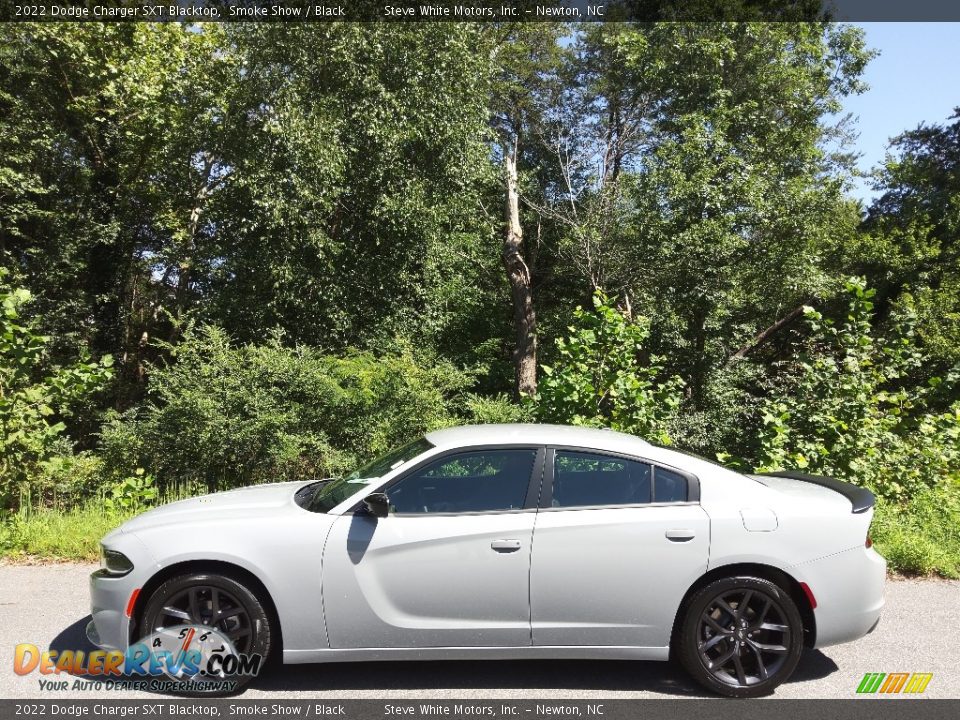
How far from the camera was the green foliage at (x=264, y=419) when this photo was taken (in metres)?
9.47

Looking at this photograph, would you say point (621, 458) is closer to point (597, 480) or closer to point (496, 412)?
point (597, 480)

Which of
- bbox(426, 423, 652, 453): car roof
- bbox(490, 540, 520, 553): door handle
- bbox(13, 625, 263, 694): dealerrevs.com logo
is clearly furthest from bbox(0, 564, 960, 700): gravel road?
bbox(426, 423, 652, 453): car roof

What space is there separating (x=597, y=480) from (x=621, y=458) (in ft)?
0.65

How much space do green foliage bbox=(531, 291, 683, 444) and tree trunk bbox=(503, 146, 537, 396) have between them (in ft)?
37.9

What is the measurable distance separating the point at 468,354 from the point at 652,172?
651 centimetres

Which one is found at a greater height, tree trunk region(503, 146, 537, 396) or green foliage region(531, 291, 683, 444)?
tree trunk region(503, 146, 537, 396)

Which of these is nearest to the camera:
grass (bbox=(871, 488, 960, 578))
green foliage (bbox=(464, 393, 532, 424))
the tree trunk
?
grass (bbox=(871, 488, 960, 578))

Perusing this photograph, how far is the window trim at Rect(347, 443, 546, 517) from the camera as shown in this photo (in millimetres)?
4348

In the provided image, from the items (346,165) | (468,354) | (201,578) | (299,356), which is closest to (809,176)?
(468,354)

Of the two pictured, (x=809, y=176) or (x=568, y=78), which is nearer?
(x=809, y=176)

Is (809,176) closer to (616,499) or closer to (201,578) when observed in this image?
(616,499)

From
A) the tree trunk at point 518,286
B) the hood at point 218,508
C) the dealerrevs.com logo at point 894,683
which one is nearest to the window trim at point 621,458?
the dealerrevs.com logo at point 894,683

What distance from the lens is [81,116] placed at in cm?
1894

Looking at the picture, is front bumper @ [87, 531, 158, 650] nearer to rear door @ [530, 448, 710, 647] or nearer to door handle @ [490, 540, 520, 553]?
door handle @ [490, 540, 520, 553]
